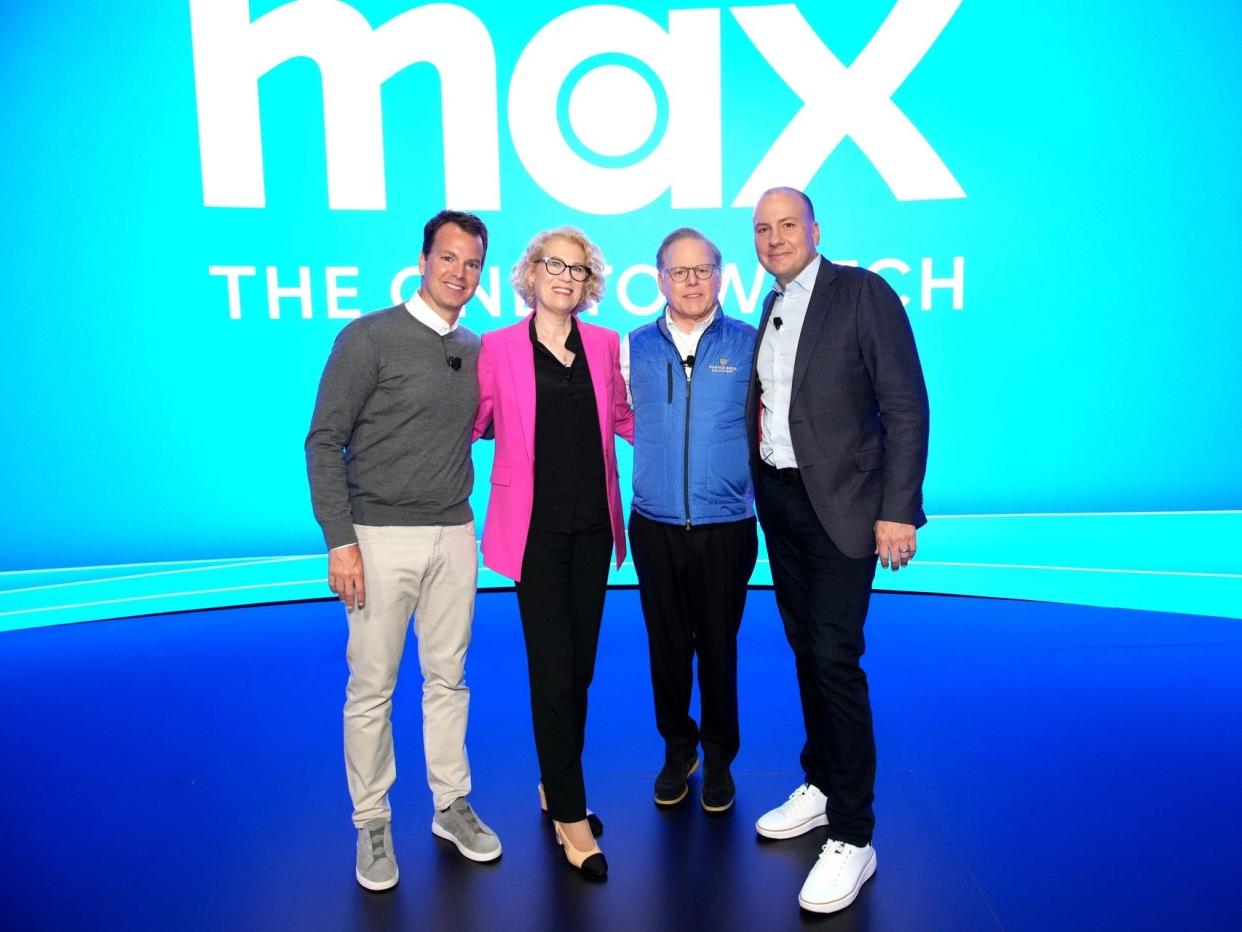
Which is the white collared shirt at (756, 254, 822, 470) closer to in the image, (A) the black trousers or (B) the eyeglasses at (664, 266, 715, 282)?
(A) the black trousers

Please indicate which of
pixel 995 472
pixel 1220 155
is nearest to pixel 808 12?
pixel 1220 155

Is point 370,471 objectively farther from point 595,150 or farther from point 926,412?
point 595,150

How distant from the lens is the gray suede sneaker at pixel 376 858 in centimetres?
204

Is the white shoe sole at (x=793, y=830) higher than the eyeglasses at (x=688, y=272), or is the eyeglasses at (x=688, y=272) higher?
the eyeglasses at (x=688, y=272)

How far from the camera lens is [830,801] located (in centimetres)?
204

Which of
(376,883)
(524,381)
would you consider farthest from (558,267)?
(376,883)

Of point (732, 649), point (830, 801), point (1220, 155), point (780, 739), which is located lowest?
point (780, 739)

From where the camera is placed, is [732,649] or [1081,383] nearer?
[732,649]

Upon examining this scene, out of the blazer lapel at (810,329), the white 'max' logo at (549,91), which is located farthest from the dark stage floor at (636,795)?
the white 'max' logo at (549,91)

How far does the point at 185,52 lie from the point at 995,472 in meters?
5.27

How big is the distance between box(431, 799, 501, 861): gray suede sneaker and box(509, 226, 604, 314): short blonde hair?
4.37ft

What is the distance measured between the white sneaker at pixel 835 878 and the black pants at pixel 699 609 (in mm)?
466

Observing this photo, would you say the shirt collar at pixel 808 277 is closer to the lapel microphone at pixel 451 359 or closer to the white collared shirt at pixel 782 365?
the white collared shirt at pixel 782 365

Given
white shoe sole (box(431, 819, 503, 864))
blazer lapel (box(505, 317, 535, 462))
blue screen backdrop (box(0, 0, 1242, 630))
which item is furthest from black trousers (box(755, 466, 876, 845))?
blue screen backdrop (box(0, 0, 1242, 630))
